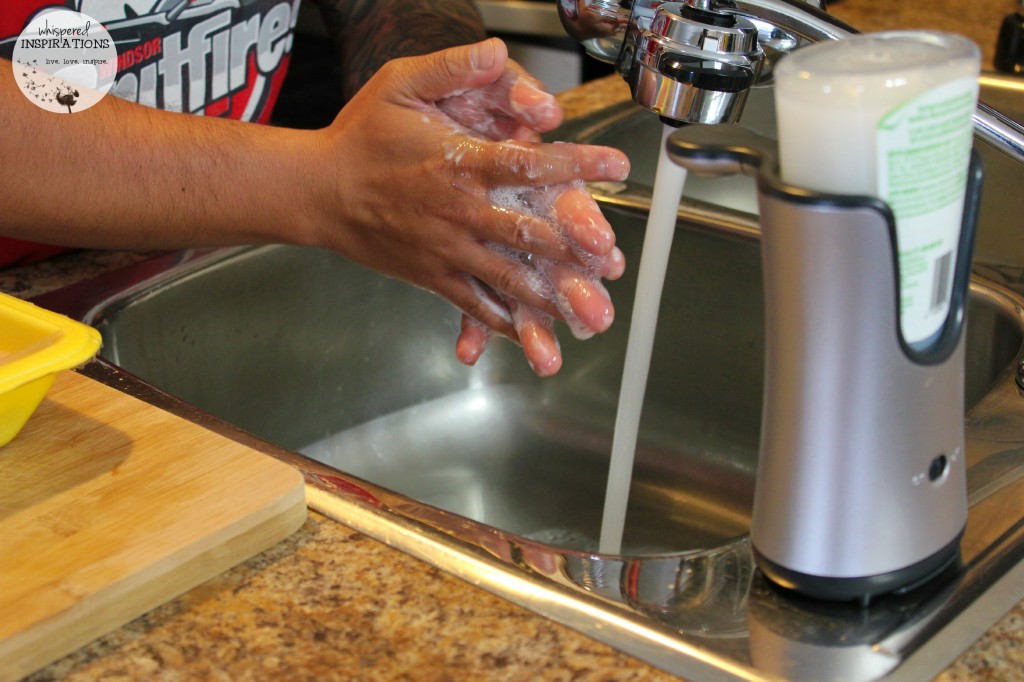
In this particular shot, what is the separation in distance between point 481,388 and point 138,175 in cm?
43

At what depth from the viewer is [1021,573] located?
21.0 inches

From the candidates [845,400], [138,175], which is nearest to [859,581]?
[845,400]

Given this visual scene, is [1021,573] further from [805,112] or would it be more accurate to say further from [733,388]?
[733,388]

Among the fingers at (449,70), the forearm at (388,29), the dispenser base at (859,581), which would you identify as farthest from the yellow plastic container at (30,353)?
A: the forearm at (388,29)

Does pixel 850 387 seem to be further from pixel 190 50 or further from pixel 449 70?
pixel 190 50

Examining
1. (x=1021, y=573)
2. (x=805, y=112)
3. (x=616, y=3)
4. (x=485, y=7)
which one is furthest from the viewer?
(x=485, y=7)

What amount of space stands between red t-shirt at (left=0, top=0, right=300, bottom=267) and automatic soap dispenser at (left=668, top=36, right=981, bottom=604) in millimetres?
660

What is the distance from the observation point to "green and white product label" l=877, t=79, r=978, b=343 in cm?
41

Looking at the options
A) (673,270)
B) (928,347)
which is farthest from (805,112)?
(673,270)

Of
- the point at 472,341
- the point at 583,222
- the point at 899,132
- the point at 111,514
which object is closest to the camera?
the point at 899,132

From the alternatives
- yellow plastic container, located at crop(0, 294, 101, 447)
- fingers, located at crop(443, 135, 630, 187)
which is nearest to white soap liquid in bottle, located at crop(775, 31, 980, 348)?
fingers, located at crop(443, 135, 630, 187)

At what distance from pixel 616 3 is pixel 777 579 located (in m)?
0.34

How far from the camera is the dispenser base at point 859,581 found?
0.50 meters

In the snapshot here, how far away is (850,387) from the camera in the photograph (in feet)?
1.51
